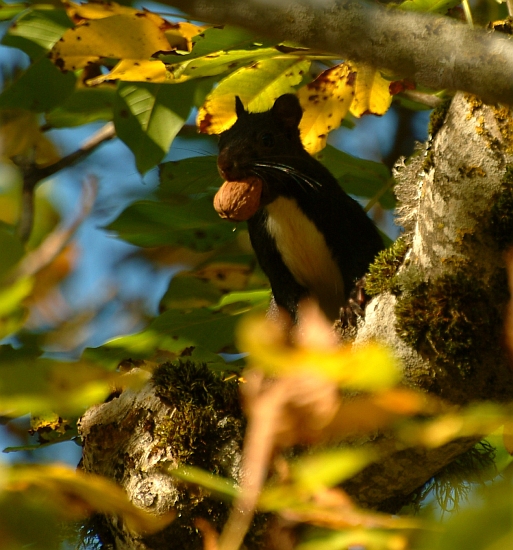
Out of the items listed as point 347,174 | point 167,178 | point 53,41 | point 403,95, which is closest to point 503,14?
point 403,95

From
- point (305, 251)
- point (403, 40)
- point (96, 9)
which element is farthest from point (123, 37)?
point (403, 40)

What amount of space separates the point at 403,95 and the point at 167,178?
3.57ft

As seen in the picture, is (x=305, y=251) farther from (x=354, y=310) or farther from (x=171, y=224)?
(x=354, y=310)

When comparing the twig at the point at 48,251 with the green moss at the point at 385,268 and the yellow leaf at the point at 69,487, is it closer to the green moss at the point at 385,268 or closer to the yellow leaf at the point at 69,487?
the yellow leaf at the point at 69,487

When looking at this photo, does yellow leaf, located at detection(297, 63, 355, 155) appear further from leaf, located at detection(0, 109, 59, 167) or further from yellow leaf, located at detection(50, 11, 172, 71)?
leaf, located at detection(0, 109, 59, 167)

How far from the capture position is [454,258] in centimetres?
218

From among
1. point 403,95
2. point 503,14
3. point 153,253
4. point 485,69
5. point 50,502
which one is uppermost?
point 485,69

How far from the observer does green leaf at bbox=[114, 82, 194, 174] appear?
10.8 ft

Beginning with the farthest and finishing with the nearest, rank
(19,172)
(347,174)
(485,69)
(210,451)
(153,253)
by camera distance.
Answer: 1. (153,253)
2. (19,172)
3. (347,174)
4. (210,451)
5. (485,69)

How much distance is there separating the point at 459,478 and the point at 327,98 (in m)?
1.44

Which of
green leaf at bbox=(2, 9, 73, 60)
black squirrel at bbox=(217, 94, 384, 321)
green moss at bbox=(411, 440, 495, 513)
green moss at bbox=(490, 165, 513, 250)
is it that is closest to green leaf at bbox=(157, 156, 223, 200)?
black squirrel at bbox=(217, 94, 384, 321)

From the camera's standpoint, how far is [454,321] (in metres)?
2.19

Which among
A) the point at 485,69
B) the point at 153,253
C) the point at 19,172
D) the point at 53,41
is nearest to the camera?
the point at 485,69

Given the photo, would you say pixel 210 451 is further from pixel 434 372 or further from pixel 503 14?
pixel 503 14
